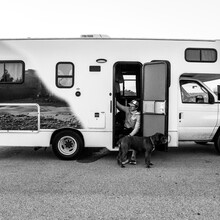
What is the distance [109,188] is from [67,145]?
219 centimetres

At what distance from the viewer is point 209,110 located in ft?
21.7

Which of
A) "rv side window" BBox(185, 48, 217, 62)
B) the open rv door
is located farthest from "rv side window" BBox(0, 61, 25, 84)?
"rv side window" BBox(185, 48, 217, 62)

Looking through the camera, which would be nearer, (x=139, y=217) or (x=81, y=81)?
(x=139, y=217)

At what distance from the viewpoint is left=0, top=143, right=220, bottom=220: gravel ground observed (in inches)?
143

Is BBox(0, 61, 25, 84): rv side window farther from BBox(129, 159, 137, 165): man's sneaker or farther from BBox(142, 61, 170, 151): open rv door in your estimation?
BBox(129, 159, 137, 165): man's sneaker

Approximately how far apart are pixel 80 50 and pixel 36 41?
1.10 meters

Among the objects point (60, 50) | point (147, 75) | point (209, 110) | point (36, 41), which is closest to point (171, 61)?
point (147, 75)

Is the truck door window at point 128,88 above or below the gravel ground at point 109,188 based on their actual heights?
above

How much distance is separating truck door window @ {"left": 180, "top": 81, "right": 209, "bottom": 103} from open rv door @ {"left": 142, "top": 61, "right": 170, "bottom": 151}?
0.95 meters

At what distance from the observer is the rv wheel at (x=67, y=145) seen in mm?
6312

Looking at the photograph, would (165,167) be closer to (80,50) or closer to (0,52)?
(80,50)

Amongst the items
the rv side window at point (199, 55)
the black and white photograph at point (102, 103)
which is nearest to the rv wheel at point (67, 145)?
the black and white photograph at point (102, 103)

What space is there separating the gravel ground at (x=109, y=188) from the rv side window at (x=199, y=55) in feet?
8.14

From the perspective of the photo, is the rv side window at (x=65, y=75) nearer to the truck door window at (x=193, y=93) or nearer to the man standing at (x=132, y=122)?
the man standing at (x=132, y=122)
